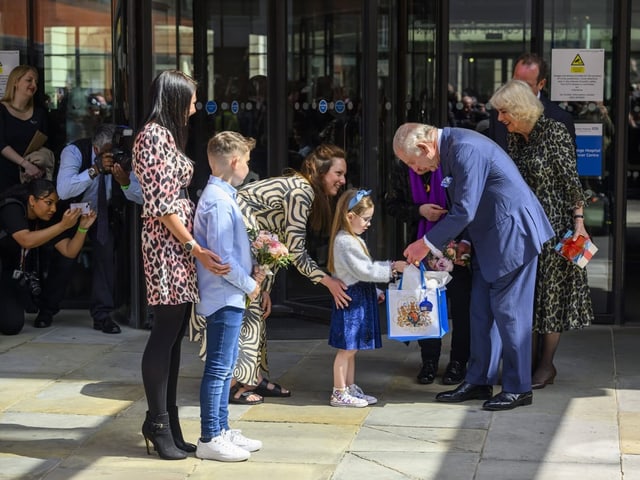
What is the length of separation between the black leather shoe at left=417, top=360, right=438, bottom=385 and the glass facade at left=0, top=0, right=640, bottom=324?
4.86 ft

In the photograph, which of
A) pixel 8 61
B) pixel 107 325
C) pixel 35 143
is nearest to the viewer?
pixel 107 325

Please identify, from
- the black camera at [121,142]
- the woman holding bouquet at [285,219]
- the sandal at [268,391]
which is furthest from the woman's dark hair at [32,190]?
the sandal at [268,391]

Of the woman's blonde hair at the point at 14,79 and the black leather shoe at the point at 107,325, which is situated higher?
the woman's blonde hair at the point at 14,79

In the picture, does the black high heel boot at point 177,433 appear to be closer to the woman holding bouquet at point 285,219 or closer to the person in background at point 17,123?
the woman holding bouquet at point 285,219

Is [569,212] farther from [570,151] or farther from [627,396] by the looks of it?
[627,396]

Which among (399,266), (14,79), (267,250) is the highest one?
(14,79)

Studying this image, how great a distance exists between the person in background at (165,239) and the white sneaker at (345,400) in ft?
3.75

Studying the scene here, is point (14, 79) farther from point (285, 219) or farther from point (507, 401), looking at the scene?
point (507, 401)

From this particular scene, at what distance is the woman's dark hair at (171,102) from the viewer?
5.45 m

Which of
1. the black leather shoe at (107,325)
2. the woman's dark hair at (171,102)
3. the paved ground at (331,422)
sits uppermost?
the woman's dark hair at (171,102)

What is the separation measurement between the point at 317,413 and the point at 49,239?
120 inches

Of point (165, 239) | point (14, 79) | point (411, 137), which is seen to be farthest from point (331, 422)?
point (14, 79)

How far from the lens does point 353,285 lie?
254 inches

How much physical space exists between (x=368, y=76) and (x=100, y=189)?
2.10 m
